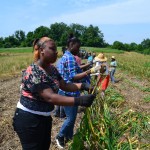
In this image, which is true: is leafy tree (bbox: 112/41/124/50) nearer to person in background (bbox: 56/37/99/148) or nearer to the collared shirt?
person in background (bbox: 56/37/99/148)

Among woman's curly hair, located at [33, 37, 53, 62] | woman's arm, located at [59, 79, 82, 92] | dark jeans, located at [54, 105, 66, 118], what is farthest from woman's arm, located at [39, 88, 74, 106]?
dark jeans, located at [54, 105, 66, 118]

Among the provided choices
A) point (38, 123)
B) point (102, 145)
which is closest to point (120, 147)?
point (102, 145)

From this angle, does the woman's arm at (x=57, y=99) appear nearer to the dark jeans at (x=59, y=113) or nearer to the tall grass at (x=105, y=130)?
the tall grass at (x=105, y=130)

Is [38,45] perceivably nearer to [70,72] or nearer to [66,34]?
[70,72]

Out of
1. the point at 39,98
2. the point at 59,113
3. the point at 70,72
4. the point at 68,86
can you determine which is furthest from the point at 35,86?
the point at 59,113

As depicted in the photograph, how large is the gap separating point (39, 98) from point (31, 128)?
1.05 ft

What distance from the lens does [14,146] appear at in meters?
5.50

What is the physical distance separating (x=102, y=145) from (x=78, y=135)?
0.36m

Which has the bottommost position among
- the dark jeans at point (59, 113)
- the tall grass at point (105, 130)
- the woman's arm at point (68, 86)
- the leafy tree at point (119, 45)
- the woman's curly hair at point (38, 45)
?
the leafy tree at point (119, 45)

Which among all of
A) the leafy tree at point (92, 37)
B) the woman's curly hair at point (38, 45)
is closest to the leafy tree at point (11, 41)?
the leafy tree at point (92, 37)

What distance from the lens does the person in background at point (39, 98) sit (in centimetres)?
322

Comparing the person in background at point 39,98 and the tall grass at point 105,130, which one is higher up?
the person in background at point 39,98

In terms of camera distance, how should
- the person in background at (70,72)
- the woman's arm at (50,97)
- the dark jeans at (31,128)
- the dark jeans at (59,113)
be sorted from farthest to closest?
the dark jeans at (59,113) → the person in background at (70,72) → the dark jeans at (31,128) → the woman's arm at (50,97)

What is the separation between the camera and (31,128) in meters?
3.38
